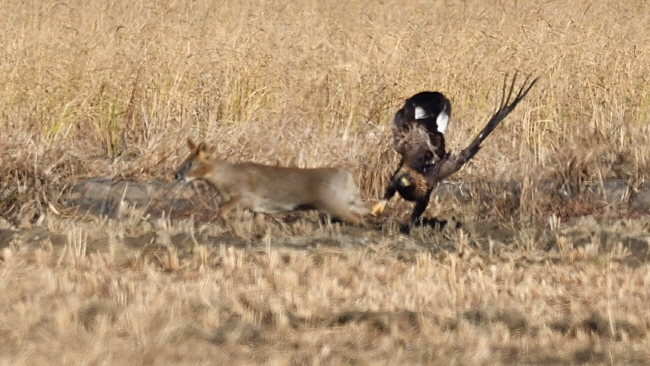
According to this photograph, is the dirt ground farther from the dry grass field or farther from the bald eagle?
the bald eagle

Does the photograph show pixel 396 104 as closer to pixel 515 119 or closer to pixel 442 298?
pixel 515 119

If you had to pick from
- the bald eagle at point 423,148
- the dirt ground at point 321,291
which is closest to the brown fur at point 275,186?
the dirt ground at point 321,291

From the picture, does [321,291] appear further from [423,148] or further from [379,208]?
[423,148]

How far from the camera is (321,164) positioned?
27.9 ft

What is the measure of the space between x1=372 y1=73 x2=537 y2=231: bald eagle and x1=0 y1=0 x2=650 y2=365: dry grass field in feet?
0.90

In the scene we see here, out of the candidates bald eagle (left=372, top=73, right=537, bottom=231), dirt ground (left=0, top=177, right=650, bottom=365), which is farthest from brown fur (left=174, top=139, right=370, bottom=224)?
bald eagle (left=372, top=73, right=537, bottom=231)

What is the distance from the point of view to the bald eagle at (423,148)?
707 cm

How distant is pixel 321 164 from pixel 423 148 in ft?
4.03

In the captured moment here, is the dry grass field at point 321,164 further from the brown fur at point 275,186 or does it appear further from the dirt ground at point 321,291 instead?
the brown fur at point 275,186

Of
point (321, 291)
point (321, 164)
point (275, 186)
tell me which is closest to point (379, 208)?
point (275, 186)

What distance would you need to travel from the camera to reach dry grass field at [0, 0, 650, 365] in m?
4.29

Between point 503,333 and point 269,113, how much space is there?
5.26m

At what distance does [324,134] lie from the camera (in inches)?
357

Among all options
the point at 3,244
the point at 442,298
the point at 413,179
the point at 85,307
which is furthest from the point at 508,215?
the point at 85,307
